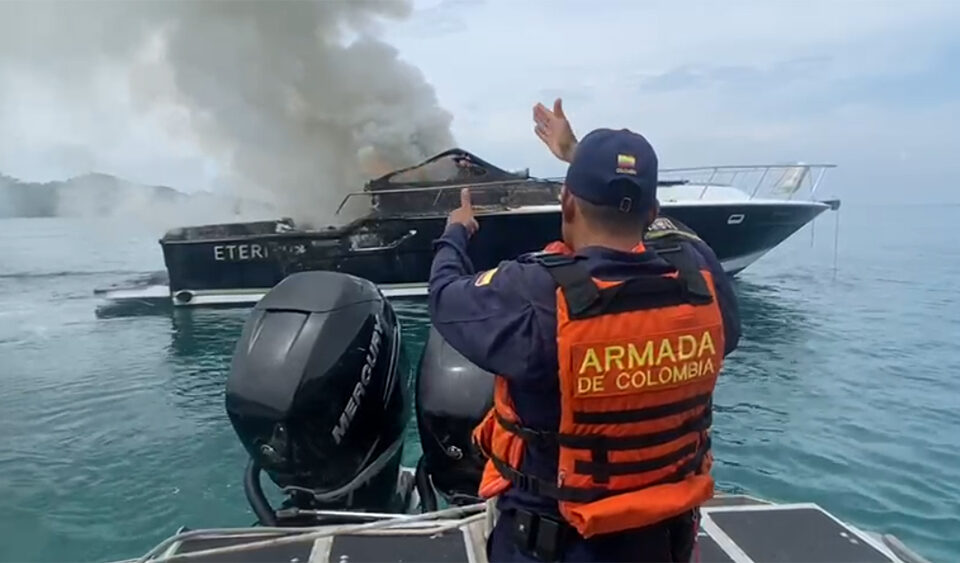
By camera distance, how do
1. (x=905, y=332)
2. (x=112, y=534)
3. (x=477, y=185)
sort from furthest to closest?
1. (x=477, y=185)
2. (x=905, y=332)
3. (x=112, y=534)

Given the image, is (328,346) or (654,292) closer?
(654,292)

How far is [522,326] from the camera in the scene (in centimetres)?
160

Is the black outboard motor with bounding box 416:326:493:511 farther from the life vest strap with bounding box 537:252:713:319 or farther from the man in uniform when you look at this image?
the life vest strap with bounding box 537:252:713:319

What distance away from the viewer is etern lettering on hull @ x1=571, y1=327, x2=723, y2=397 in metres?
1.56

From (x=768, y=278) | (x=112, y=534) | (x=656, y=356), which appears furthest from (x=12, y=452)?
(x=768, y=278)

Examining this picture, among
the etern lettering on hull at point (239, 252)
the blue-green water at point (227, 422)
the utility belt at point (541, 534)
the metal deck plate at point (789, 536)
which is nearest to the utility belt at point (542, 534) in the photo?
the utility belt at point (541, 534)

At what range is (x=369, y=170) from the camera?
769 inches

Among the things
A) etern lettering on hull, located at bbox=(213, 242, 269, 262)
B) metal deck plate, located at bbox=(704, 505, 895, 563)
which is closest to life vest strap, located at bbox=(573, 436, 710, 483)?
metal deck plate, located at bbox=(704, 505, 895, 563)

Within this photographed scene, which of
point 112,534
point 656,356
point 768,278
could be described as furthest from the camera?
point 768,278

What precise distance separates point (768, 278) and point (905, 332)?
7735 millimetres

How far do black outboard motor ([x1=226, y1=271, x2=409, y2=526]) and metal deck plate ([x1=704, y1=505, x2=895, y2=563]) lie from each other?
4.49ft

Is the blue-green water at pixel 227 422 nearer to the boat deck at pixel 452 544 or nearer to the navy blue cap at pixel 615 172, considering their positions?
the boat deck at pixel 452 544

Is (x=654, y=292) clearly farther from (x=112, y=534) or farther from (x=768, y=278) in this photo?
(x=768, y=278)

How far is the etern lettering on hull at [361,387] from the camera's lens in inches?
119
